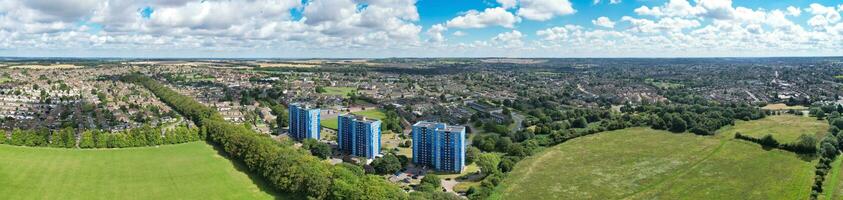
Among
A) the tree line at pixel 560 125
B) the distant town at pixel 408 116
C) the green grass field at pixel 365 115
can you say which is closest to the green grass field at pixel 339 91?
the distant town at pixel 408 116

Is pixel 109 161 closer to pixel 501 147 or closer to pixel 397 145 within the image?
pixel 397 145

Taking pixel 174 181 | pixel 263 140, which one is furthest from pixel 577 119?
pixel 174 181

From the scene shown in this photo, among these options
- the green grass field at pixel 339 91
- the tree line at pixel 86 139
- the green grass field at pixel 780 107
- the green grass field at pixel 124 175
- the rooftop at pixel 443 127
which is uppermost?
the rooftop at pixel 443 127

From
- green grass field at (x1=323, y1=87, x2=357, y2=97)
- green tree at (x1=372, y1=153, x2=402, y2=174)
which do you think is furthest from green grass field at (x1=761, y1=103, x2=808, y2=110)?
green grass field at (x1=323, y1=87, x2=357, y2=97)

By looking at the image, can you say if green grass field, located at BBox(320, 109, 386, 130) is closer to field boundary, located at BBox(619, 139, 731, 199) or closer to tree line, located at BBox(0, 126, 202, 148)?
tree line, located at BBox(0, 126, 202, 148)

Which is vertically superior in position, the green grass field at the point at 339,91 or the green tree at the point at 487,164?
the green grass field at the point at 339,91

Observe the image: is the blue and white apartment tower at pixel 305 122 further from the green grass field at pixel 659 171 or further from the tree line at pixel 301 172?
the green grass field at pixel 659 171

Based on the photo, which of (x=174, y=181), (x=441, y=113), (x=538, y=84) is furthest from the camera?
(x=538, y=84)
